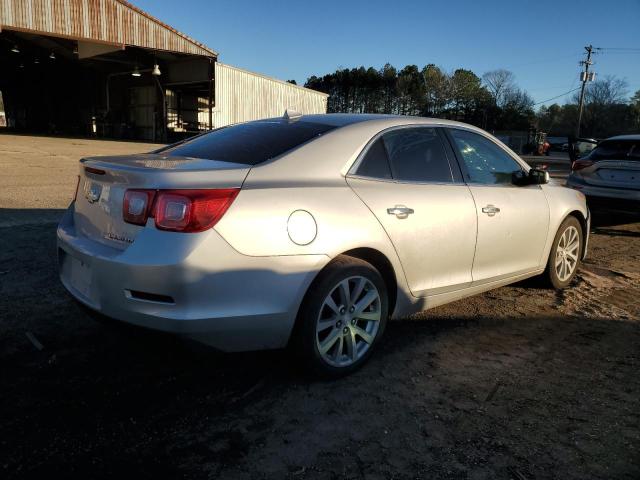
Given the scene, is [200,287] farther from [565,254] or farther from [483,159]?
[565,254]

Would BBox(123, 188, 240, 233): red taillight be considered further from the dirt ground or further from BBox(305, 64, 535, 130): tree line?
BBox(305, 64, 535, 130): tree line

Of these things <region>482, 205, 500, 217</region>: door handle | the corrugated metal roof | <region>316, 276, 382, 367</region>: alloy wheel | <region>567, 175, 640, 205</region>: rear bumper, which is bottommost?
<region>316, 276, 382, 367</region>: alloy wheel

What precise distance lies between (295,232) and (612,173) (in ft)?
23.2

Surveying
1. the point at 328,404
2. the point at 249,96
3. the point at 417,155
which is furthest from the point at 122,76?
the point at 328,404

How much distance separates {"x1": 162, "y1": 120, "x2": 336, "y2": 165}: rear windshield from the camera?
2.94 meters

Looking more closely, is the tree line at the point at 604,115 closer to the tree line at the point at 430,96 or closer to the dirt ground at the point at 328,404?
the tree line at the point at 430,96

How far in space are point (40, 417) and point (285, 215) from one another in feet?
5.05

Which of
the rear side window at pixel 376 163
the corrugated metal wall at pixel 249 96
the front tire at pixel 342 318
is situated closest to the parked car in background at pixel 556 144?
the corrugated metal wall at pixel 249 96

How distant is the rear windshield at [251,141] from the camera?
2938 millimetres

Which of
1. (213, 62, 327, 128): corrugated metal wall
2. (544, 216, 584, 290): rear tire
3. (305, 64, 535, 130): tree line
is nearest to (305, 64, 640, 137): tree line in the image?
(305, 64, 535, 130): tree line

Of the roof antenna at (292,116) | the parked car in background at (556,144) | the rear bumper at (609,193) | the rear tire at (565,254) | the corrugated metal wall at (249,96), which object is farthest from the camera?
the parked car in background at (556,144)

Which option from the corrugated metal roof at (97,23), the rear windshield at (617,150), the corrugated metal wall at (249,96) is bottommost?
the rear windshield at (617,150)

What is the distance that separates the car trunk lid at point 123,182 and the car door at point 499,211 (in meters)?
1.88

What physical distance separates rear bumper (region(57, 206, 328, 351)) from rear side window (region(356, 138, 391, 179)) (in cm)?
75
